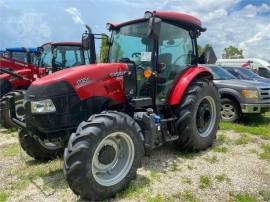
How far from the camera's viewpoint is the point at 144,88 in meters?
5.72

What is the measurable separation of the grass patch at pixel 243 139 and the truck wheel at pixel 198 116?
2.14 ft

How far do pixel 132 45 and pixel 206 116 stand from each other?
1.97 m

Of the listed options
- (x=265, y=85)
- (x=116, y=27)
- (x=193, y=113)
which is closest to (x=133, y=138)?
(x=193, y=113)

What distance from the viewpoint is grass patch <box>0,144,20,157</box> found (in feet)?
21.7

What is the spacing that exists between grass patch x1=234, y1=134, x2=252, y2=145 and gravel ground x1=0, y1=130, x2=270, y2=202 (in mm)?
343

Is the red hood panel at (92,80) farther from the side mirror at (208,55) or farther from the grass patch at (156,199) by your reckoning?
the side mirror at (208,55)

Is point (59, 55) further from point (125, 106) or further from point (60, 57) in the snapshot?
point (125, 106)

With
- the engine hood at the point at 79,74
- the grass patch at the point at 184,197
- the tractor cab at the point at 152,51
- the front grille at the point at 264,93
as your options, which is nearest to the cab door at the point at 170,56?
the tractor cab at the point at 152,51

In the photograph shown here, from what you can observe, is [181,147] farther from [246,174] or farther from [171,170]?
[246,174]

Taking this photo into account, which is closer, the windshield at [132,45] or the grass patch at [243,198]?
the grass patch at [243,198]

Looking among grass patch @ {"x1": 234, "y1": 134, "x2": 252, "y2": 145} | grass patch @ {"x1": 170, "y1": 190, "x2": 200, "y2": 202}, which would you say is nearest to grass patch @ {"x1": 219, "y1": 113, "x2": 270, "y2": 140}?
grass patch @ {"x1": 234, "y1": 134, "x2": 252, "y2": 145}

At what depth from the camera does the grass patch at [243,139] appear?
6977 millimetres

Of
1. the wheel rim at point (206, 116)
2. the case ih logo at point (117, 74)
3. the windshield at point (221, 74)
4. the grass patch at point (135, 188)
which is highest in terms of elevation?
the case ih logo at point (117, 74)

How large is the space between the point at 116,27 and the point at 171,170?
2.59 meters
